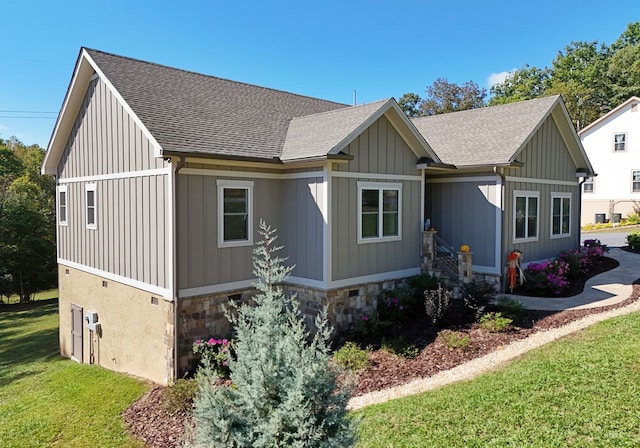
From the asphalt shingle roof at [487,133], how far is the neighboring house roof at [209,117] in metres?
2.08

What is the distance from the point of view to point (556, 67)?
50000mm

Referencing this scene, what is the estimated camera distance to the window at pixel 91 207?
11.9 metres

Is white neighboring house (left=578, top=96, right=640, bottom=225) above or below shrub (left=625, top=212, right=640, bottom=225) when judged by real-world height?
above

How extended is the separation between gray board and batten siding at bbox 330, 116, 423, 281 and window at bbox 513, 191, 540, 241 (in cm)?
335

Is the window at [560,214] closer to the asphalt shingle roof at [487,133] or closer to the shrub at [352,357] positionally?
the asphalt shingle roof at [487,133]

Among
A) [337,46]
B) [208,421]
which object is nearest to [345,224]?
[208,421]

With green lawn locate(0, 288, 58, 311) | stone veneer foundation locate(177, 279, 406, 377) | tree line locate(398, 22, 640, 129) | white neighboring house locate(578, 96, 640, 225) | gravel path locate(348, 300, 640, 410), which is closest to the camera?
gravel path locate(348, 300, 640, 410)

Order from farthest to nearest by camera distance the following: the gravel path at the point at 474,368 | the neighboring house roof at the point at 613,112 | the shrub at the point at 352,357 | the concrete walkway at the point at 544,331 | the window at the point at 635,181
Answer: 1. the window at the point at 635,181
2. the neighboring house roof at the point at 613,112
3. the shrub at the point at 352,357
4. the concrete walkway at the point at 544,331
5. the gravel path at the point at 474,368

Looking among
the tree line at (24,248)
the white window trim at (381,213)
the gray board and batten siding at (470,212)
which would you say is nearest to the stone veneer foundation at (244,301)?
the white window trim at (381,213)

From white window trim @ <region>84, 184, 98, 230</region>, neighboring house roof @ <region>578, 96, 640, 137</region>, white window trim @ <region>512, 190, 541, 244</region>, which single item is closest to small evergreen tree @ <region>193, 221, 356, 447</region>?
white window trim @ <region>84, 184, 98, 230</region>

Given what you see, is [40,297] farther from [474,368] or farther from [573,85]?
[573,85]

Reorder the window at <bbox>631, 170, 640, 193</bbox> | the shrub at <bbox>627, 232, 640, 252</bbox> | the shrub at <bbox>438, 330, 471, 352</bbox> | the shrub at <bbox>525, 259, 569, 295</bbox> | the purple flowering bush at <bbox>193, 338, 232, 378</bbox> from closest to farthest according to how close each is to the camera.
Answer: the shrub at <bbox>438, 330, 471, 352</bbox>
the purple flowering bush at <bbox>193, 338, 232, 378</bbox>
the shrub at <bbox>525, 259, 569, 295</bbox>
the shrub at <bbox>627, 232, 640, 252</bbox>
the window at <bbox>631, 170, 640, 193</bbox>

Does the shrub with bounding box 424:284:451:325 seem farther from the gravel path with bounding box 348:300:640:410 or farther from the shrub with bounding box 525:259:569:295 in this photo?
the shrub with bounding box 525:259:569:295

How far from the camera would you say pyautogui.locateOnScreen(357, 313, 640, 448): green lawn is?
15.8ft
